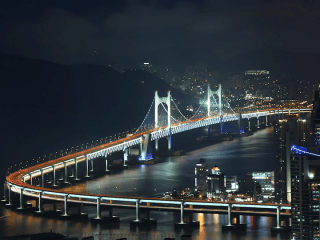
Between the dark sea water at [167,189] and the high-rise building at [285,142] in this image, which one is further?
the high-rise building at [285,142]

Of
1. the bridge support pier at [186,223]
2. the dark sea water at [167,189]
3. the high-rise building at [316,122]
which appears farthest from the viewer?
the high-rise building at [316,122]

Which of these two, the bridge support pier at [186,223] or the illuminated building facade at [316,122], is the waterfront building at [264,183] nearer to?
the illuminated building facade at [316,122]

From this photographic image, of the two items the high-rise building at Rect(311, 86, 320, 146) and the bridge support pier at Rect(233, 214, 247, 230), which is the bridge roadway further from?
the high-rise building at Rect(311, 86, 320, 146)

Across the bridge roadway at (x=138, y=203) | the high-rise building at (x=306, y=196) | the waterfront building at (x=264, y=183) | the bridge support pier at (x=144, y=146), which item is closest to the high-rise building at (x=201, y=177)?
the waterfront building at (x=264, y=183)

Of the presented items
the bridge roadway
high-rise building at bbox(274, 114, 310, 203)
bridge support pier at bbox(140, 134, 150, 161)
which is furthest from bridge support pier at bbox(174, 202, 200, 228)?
bridge support pier at bbox(140, 134, 150, 161)

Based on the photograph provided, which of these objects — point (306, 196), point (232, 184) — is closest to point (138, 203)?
point (306, 196)

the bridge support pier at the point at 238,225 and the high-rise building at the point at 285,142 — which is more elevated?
the high-rise building at the point at 285,142
